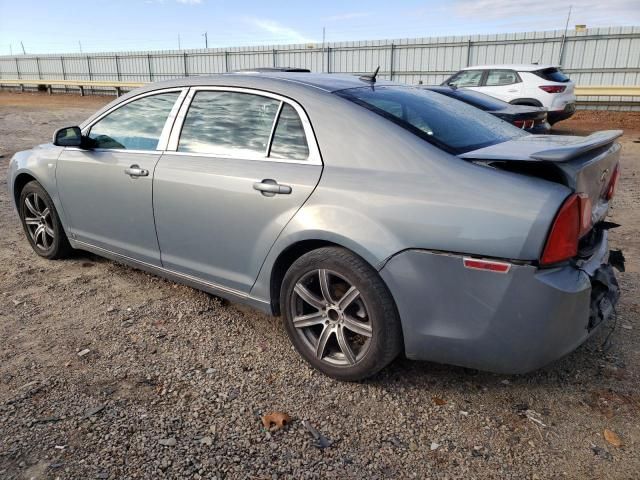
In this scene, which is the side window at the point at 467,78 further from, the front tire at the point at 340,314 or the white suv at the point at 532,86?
the front tire at the point at 340,314

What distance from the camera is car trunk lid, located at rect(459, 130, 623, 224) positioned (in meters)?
2.31

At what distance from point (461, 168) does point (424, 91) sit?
1.32m

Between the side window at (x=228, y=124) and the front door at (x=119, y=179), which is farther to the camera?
the front door at (x=119, y=179)

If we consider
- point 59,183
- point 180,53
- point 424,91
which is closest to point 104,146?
point 59,183

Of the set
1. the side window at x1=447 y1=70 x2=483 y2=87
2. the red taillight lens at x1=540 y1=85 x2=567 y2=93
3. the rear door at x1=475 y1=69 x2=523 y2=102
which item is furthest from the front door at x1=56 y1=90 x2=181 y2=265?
the red taillight lens at x1=540 y1=85 x2=567 y2=93

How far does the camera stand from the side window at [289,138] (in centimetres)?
291

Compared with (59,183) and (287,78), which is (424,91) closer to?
(287,78)

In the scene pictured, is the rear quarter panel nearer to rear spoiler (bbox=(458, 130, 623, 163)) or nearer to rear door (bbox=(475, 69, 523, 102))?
rear spoiler (bbox=(458, 130, 623, 163))

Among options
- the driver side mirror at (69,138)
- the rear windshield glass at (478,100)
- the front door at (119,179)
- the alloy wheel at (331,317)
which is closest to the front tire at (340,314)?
the alloy wheel at (331,317)

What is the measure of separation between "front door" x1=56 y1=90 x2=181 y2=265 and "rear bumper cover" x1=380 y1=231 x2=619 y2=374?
1928mm

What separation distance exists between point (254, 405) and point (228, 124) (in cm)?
168

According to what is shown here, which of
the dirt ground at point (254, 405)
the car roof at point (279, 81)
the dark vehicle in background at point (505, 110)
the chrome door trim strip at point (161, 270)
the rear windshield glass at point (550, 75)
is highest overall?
the car roof at point (279, 81)

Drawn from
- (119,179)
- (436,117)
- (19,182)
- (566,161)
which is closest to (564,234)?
(566,161)

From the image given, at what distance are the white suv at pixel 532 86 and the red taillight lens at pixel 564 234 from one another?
12.0 metres
